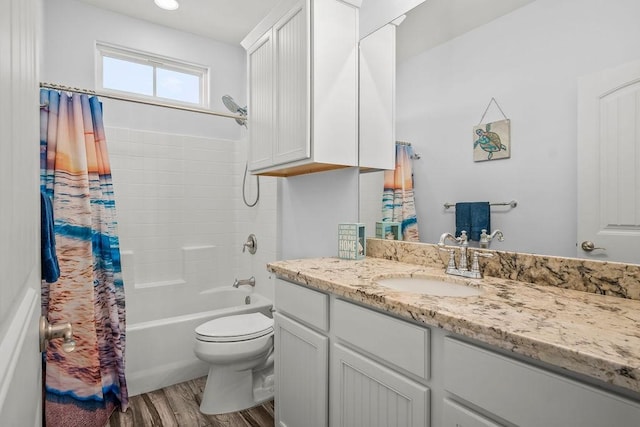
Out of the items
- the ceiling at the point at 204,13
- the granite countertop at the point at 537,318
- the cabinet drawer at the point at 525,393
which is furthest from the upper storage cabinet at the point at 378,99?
the ceiling at the point at 204,13

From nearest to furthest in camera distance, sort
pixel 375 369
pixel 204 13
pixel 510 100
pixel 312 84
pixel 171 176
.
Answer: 1. pixel 375 369
2. pixel 510 100
3. pixel 312 84
4. pixel 204 13
5. pixel 171 176

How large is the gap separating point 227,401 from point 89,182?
1.53 m

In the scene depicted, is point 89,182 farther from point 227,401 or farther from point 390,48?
point 390,48

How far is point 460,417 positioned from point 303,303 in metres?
0.74

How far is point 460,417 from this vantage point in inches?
34.2

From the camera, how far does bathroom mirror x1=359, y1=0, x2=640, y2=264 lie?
1.06 meters

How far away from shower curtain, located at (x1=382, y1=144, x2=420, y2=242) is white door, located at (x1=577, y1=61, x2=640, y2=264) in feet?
2.25

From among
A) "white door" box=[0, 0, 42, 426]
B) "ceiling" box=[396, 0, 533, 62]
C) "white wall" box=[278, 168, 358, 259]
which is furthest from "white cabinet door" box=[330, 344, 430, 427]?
"ceiling" box=[396, 0, 533, 62]

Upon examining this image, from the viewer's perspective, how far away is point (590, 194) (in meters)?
1.05

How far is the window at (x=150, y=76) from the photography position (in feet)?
9.30

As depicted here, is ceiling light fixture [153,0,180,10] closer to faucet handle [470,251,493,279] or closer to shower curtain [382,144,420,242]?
shower curtain [382,144,420,242]

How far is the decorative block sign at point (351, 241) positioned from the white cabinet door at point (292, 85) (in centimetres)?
43

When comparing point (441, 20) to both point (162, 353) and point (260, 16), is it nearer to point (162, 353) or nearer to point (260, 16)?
point (260, 16)

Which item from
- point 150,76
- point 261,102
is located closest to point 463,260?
point 261,102
